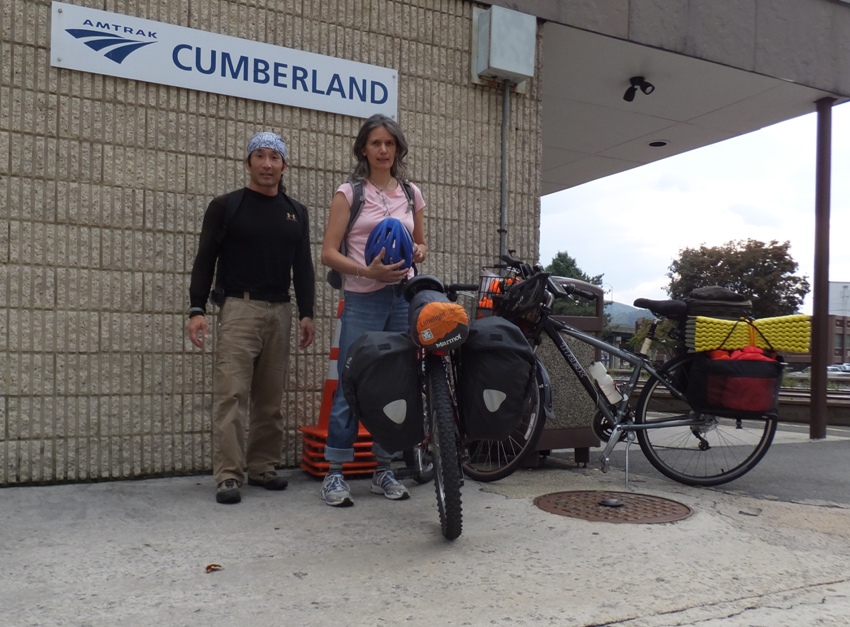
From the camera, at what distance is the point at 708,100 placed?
280 inches

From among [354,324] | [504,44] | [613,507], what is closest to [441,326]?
[354,324]

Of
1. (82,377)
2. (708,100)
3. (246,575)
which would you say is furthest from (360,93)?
(708,100)

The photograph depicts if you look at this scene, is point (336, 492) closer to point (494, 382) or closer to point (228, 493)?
point (228, 493)

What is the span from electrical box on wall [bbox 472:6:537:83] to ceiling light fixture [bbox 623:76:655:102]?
1.84 meters

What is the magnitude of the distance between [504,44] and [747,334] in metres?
2.37

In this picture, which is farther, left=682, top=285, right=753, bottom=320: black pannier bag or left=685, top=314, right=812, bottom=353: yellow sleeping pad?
left=682, top=285, right=753, bottom=320: black pannier bag

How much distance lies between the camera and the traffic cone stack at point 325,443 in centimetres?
418

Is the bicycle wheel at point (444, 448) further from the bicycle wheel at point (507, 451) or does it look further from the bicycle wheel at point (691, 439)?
the bicycle wheel at point (691, 439)

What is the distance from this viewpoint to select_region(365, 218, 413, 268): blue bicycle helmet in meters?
3.42

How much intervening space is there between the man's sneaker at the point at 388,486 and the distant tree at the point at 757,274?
41420mm

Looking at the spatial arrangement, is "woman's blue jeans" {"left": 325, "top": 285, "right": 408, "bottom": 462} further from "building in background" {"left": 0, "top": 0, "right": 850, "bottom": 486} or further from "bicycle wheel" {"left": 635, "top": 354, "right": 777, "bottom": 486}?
"bicycle wheel" {"left": 635, "top": 354, "right": 777, "bottom": 486}

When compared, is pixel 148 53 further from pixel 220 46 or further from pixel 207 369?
pixel 207 369

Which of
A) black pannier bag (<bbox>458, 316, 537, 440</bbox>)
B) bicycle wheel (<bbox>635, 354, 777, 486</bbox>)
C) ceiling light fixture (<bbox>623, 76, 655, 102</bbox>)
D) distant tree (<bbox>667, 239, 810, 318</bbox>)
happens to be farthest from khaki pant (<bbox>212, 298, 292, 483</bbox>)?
distant tree (<bbox>667, 239, 810, 318</bbox>)

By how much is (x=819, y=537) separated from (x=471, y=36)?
358 cm
